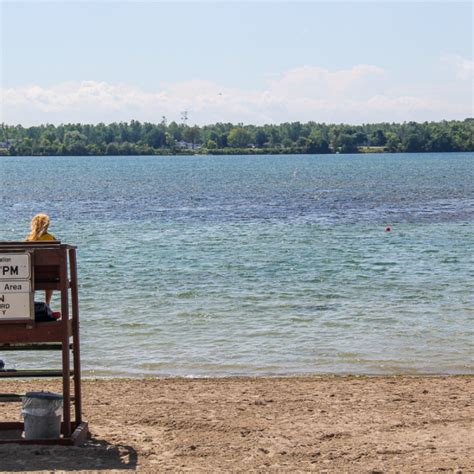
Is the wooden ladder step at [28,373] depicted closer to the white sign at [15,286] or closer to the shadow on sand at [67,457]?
the shadow on sand at [67,457]

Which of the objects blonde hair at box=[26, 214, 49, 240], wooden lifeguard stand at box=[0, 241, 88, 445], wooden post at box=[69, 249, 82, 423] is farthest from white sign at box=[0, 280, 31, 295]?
blonde hair at box=[26, 214, 49, 240]

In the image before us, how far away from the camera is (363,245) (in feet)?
106

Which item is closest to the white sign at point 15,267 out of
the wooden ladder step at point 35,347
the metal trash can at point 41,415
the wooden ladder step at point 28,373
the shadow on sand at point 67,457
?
the wooden ladder step at point 35,347

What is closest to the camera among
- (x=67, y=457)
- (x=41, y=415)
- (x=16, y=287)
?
(x=67, y=457)

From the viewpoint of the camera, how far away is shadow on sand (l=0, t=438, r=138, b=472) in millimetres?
7574

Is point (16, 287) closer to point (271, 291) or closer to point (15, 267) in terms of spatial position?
point (15, 267)

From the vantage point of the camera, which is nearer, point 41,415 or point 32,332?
point 32,332

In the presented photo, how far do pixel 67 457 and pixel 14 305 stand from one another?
4.32 feet

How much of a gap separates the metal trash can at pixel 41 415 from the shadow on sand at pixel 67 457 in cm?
15

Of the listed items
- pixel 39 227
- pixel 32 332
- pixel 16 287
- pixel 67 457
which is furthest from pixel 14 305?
pixel 39 227

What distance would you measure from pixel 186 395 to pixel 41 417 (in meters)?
2.78

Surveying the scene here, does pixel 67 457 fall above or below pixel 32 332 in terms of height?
below

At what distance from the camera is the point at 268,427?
355 inches

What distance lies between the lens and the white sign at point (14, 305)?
7957 millimetres
